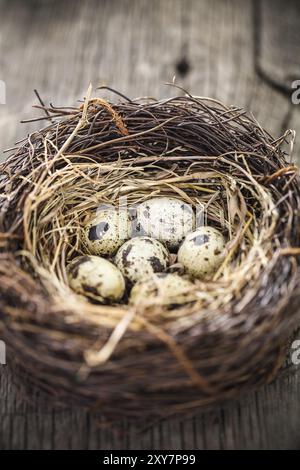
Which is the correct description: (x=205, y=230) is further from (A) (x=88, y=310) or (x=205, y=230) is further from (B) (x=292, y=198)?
(A) (x=88, y=310)

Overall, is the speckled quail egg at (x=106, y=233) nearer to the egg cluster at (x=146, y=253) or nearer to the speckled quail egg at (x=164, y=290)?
the egg cluster at (x=146, y=253)

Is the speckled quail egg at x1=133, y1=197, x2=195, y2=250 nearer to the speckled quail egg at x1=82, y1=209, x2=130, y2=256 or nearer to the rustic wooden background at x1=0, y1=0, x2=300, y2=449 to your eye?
the speckled quail egg at x1=82, y1=209, x2=130, y2=256

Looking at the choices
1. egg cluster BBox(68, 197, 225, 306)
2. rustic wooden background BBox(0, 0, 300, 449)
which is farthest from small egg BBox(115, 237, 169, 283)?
rustic wooden background BBox(0, 0, 300, 449)

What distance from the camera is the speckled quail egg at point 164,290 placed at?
1.44m

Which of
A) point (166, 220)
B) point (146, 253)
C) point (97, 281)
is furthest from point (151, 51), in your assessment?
point (97, 281)

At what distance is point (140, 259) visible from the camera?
167cm

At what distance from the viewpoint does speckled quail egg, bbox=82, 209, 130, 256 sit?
5.83 ft

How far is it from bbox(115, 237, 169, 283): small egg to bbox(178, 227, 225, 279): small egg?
0.21 feet

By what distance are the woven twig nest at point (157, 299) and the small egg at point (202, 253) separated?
0.06 m

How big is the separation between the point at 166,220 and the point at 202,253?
19cm

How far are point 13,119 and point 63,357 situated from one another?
1.38 meters

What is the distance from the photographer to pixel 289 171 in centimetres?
159
